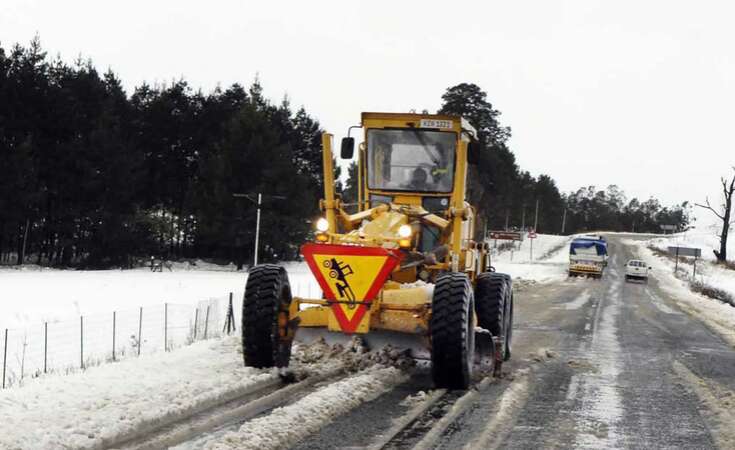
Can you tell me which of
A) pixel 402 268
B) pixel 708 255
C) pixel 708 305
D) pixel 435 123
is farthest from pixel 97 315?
pixel 708 255

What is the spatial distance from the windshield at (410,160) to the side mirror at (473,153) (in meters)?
0.22

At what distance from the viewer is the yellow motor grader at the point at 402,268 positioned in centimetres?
886

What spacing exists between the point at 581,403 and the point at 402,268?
2619mm

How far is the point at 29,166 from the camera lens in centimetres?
4156

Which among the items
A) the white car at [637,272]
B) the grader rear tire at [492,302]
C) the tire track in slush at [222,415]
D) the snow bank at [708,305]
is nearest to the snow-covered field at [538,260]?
the white car at [637,272]

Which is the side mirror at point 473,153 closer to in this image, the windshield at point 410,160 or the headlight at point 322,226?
the windshield at point 410,160

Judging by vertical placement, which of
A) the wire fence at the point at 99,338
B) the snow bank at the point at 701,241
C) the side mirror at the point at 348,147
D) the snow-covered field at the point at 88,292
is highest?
the side mirror at the point at 348,147

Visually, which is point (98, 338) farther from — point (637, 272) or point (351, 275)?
point (637, 272)

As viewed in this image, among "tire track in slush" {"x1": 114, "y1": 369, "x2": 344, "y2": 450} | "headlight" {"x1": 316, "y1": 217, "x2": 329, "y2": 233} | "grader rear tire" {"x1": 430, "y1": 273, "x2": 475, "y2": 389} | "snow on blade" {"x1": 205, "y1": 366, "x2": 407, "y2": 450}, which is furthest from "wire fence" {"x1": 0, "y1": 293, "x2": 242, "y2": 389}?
"grader rear tire" {"x1": 430, "y1": 273, "x2": 475, "y2": 389}

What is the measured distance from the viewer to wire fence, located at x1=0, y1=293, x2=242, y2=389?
12.1 metres

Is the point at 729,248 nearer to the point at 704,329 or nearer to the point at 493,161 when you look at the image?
the point at 493,161

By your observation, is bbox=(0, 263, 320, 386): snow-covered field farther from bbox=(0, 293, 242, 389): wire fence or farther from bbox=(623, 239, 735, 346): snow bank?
bbox=(623, 239, 735, 346): snow bank

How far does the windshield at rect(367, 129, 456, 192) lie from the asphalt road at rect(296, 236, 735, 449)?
2.61 meters

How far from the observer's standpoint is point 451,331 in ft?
28.2
